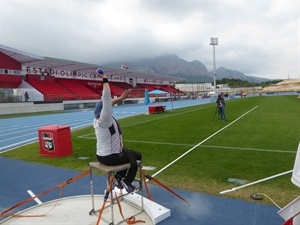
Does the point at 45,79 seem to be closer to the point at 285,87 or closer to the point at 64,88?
the point at 64,88

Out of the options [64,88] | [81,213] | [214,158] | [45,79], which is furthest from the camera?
[64,88]

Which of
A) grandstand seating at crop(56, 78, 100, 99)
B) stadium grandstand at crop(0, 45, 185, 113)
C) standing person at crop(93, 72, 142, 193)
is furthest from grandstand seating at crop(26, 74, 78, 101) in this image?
standing person at crop(93, 72, 142, 193)

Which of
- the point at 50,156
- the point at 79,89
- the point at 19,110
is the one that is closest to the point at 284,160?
the point at 50,156

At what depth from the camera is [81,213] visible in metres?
4.34

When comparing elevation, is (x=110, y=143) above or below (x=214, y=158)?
above

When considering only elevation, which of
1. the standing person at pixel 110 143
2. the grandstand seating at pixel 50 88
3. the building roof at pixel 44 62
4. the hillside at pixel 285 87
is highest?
the building roof at pixel 44 62

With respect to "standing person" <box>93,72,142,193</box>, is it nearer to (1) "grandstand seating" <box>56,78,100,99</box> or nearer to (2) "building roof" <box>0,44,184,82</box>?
(2) "building roof" <box>0,44,184,82</box>

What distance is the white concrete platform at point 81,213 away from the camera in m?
4.09

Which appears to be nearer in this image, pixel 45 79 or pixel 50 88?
pixel 50 88

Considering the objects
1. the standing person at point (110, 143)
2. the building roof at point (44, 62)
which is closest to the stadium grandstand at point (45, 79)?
the building roof at point (44, 62)

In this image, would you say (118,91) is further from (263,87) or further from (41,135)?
(263,87)

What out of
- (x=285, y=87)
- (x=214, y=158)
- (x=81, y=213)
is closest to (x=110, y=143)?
(x=81, y=213)

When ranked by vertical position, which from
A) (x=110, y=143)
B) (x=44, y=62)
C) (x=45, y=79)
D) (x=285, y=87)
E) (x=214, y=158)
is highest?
(x=44, y=62)

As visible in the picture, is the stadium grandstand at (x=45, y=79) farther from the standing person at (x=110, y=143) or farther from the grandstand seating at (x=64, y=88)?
the standing person at (x=110, y=143)
